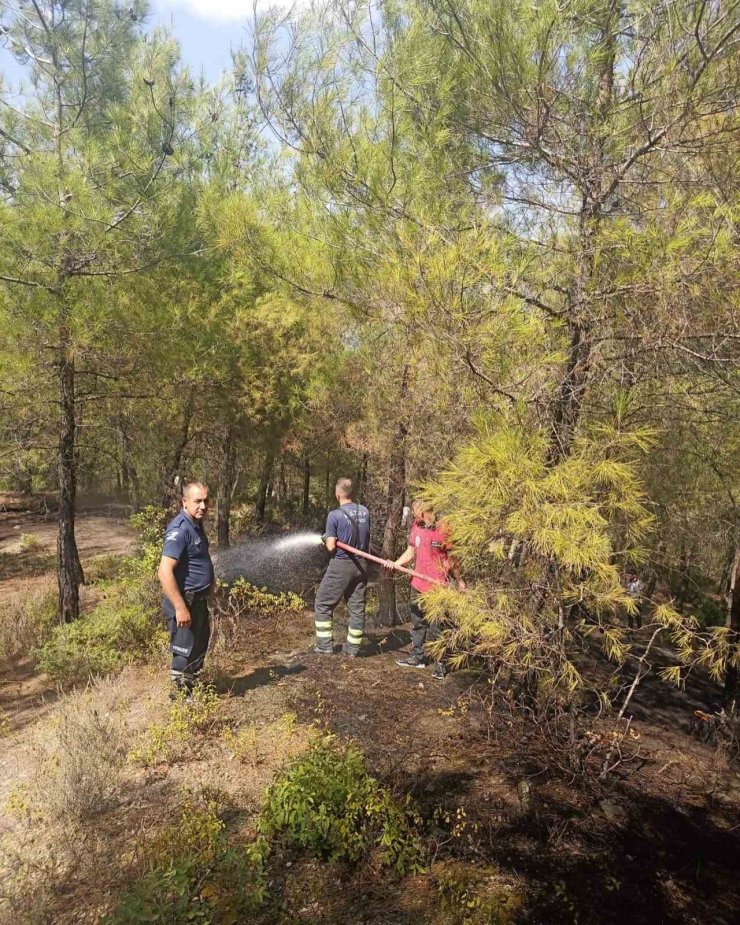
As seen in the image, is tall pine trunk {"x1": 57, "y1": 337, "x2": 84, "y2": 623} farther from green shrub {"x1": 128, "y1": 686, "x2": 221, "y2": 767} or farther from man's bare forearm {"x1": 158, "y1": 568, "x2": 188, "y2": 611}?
green shrub {"x1": 128, "y1": 686, "x2": 221, "y2": 767}

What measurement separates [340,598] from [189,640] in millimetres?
1761

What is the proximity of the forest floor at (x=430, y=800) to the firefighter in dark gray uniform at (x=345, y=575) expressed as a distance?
0.36 m

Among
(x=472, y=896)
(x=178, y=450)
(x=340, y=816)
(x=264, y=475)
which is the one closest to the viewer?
(x=472, y=896)

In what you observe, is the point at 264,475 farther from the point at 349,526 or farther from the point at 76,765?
the point at 76,765

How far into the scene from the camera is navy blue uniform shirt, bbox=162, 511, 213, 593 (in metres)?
4.49

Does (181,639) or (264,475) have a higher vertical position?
(264,475)

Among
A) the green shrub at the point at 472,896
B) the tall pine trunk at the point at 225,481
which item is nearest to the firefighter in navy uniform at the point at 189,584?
the green shrub at the point at 472,896

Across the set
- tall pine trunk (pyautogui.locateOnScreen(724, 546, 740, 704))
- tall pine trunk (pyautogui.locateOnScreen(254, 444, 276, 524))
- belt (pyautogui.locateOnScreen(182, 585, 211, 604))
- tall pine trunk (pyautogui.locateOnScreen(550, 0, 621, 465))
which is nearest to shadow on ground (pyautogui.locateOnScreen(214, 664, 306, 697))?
belt (pyautogui.locateOnScreen(182, 585, 211, 604))

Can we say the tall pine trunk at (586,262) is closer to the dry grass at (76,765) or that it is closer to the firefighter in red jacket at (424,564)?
the firefighter in red jacket at (424,564)

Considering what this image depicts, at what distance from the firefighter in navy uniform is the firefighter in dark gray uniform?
1474mm

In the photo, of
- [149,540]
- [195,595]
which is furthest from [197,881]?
[149,540]

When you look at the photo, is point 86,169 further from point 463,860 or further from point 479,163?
point 463,860

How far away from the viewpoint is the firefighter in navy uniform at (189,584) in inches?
177

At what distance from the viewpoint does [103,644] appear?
6535mm
